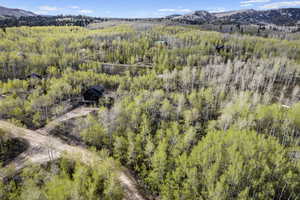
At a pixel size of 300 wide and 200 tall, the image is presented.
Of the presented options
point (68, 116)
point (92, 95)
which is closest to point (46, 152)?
point (68, 116)

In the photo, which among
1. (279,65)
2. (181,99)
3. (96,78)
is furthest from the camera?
(279,65)

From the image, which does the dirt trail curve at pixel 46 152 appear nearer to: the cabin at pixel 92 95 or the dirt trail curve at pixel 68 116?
the dirt trail curve at pixel 68 116

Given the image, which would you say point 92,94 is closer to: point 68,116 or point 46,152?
point 68,116

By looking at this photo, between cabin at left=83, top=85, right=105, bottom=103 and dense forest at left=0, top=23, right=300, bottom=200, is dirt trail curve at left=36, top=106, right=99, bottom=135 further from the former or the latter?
Result: cabin at left=83, top=85, right=105, bottom=103

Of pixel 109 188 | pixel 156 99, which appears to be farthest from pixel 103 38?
pixel 109 188

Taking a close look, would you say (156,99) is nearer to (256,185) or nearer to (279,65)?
(256,185)
